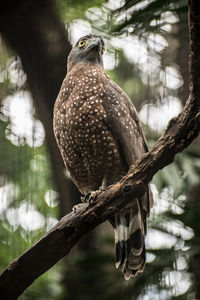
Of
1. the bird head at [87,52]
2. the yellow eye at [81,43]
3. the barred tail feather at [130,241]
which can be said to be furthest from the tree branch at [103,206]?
the yellow eye at [81,43]

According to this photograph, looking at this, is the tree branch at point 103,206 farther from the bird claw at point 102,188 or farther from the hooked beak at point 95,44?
the hooked beak at point 95,44

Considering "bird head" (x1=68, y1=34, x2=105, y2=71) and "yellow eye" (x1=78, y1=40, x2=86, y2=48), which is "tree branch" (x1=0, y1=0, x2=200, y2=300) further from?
"yellow eye" (x1=78, y1=40, x2=86, y2=48)

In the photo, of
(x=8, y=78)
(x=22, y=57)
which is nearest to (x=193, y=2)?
(x=22, y=57)

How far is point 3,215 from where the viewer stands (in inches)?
169

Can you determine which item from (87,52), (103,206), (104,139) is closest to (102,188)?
(104,139)

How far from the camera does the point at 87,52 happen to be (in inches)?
174

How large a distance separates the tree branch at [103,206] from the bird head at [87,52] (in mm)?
1618

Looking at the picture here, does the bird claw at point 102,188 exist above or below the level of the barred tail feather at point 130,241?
above

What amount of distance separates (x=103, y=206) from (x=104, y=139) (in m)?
0.86

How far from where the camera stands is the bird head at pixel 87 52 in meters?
4.36

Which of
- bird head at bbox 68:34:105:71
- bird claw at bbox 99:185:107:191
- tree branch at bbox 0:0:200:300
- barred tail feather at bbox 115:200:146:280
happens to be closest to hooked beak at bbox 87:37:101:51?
bird head at bbox 68:34:105:71

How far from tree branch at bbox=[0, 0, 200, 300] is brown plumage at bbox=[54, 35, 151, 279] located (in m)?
0.66

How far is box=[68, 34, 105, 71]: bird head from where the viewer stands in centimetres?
436

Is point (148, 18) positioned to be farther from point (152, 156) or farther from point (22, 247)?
point (22, 247)
